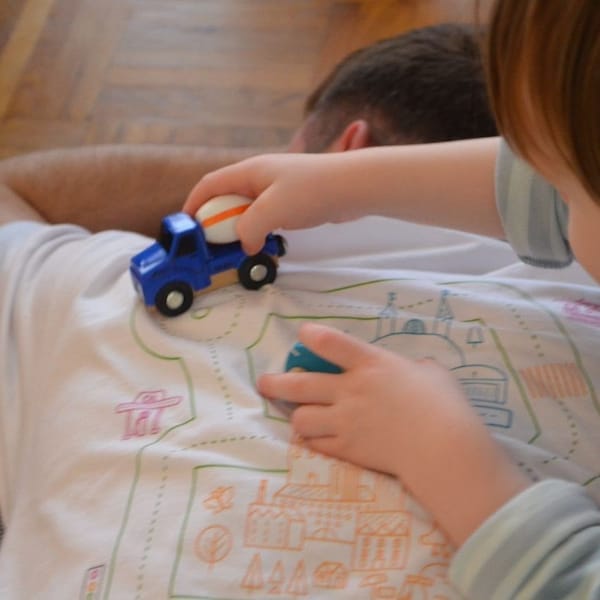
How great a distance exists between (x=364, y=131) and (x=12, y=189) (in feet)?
1.28

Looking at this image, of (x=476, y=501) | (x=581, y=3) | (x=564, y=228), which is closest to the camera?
(x=581, y=3)

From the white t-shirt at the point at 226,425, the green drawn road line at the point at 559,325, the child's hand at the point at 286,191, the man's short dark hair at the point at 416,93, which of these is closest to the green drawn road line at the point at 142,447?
the white t-shirt at the point at 226,425

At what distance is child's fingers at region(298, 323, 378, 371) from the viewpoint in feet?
1.94

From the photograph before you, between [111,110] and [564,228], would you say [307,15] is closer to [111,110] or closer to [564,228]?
[111,110]

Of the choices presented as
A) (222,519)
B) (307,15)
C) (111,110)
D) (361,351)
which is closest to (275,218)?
(361,351)

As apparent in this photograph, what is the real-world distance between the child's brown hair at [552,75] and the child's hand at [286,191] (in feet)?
0.81

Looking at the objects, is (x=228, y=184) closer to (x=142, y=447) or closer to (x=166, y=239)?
(x=166, y=239)

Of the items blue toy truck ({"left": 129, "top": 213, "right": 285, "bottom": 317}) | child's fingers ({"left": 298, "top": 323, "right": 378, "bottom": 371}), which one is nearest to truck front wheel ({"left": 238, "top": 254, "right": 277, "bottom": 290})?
blue toy truck ({"left": 129, "top": 213, "right": 285, "bottom": 317})

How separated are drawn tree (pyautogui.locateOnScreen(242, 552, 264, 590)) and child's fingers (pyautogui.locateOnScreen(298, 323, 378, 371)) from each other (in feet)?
0.48

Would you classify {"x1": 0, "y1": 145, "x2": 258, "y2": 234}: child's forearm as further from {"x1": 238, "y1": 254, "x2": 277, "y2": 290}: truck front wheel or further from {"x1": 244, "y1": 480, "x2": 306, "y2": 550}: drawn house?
{"x1": 244, "y1": 480, "x2": 306, "y2": 550}: drawn house

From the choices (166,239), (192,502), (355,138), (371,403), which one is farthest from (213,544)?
(355,138)

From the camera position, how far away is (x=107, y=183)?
0.96 meters

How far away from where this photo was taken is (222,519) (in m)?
0.54

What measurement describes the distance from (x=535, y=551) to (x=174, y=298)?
0.33 m
